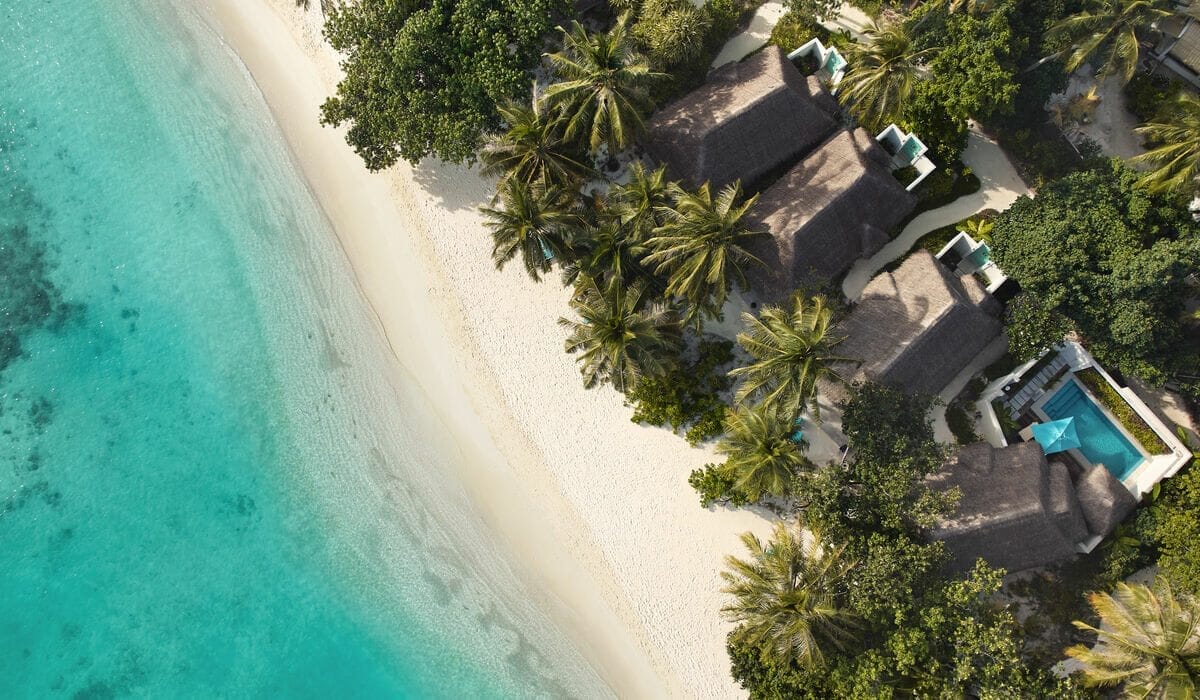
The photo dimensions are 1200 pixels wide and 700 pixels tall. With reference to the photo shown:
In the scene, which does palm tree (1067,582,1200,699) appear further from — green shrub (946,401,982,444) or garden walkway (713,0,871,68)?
garden walkway (713,0,871,68)

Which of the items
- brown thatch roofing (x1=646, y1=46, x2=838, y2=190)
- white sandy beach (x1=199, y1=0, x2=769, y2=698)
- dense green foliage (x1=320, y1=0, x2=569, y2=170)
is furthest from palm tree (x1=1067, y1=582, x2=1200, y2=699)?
dense green foliage (x1=320, y1=0, x2=569, y2=170)

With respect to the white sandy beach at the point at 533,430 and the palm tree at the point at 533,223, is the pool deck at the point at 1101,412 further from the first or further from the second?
the palm tree at the point at 533,223

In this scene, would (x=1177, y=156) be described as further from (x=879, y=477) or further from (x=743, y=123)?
(x=879, y=477)

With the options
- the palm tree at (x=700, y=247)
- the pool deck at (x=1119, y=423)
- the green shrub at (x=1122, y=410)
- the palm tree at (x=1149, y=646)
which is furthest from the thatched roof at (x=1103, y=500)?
the palm tree at (x=700, y=247)

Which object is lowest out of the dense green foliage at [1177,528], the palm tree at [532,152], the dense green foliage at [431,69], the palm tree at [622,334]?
the dense green foliage at [1177,528]

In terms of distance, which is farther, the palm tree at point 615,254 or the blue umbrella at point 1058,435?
the blue umbrella at point 1058,435

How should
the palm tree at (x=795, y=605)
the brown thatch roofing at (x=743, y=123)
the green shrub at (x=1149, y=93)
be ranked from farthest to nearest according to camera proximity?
the green shrub at (x=1149, y=93), the brown thatch roofing at (x=743, y=123), the palm tree at (x=795, y=605)

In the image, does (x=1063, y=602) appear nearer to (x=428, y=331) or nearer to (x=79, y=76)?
(x=428, y=331)
